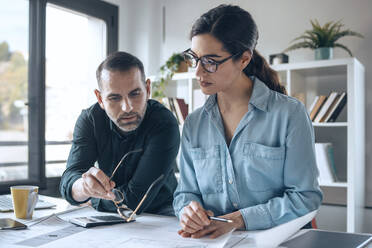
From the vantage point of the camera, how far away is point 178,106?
10.8 ft

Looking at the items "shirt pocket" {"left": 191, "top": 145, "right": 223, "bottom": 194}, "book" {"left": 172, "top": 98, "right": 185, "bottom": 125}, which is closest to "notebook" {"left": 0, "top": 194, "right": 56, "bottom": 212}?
"shirt pocket" {"left": 191, "top": 145, "right": 223, "bottom": 194}

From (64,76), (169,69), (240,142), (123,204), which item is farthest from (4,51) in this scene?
(240,142)

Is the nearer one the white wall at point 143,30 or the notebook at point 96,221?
the notebook at point 96,221

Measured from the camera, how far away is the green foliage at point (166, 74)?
131 inches

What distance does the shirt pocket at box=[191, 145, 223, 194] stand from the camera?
1368 mm

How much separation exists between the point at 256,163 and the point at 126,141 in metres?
0.57

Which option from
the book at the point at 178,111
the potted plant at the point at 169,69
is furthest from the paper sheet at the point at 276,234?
the potted plant at the point at 169,69

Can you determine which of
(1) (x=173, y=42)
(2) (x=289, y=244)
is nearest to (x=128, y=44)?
(1) (x=173, y=42)

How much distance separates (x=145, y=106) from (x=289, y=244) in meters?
0.81

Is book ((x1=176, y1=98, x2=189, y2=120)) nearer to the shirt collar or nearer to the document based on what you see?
the shirt collar

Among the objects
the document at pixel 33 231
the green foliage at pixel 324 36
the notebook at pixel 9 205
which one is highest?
the green foliage at pixel 324 36

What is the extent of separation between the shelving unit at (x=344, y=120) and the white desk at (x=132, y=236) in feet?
4.62

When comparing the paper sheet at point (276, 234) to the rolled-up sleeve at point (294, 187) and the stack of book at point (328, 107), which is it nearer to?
the rolled-up sleeve at point (294, 187)

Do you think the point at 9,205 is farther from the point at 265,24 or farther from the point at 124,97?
the point at 265,24
